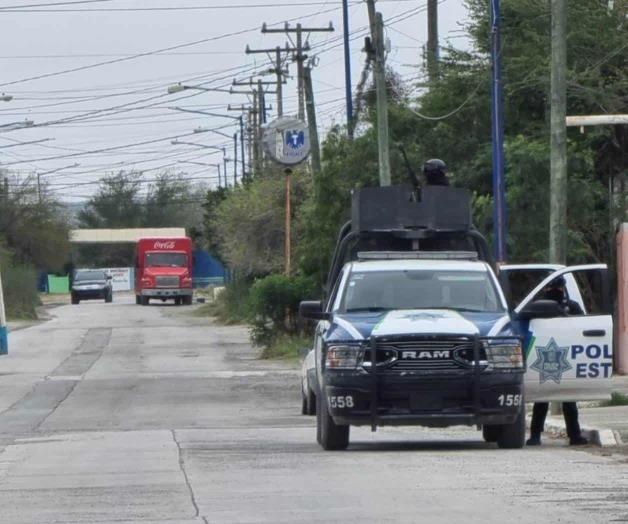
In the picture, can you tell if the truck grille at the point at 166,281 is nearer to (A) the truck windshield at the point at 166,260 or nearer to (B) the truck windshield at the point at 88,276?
(A) the truck windshield at the point at 166,260

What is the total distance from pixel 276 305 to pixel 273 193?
63.5 ft

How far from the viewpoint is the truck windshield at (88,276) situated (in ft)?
278

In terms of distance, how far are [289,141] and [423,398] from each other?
3413 centimetres

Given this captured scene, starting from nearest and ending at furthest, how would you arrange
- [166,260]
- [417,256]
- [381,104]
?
[417,256] < [381,104] < [166,260]

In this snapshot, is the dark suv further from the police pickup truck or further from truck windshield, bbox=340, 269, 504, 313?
truck windshield, bbox=340, 269, 504, 313

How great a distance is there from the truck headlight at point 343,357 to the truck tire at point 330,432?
2.01 feet


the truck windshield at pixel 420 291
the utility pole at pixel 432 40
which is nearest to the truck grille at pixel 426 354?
the truck windshield at pixel 420 291

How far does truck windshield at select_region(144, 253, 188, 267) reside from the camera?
7325 cm

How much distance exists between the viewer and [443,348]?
14.3 meters

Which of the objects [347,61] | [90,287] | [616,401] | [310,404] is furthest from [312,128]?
[90,287]

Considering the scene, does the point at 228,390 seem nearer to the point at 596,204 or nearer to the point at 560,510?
the point at 596,204

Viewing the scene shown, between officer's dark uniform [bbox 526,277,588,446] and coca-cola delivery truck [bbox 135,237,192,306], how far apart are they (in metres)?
56.6

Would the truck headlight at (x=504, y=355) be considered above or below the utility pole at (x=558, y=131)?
below

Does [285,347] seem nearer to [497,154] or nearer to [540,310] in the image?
[497,154]
